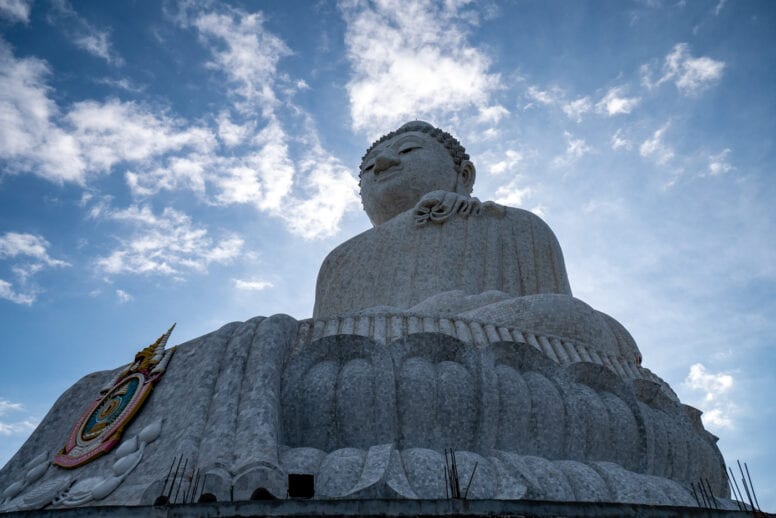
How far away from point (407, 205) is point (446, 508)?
23.1 ft

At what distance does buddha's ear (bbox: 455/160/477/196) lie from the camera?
9594 millimetres

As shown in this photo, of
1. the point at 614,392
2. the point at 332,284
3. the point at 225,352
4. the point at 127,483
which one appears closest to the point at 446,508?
the point at 127,483

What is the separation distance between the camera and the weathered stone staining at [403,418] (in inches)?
129

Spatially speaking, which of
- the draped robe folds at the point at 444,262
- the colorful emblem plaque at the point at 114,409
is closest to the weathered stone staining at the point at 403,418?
the colorful emblem plaque at the point at 114,409

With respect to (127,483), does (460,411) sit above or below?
above

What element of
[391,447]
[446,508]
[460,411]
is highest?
[460,411]

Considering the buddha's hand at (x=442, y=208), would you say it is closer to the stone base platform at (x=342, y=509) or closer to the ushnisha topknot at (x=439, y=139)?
the ushnisha topknot at (x=439, y=139)

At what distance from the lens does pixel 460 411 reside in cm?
386

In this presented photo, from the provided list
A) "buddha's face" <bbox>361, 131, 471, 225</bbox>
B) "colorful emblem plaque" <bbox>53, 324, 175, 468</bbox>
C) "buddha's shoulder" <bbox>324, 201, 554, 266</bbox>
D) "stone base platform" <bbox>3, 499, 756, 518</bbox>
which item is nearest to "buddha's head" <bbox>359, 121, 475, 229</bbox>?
"buddha's face" <bbox>361, 131, 471, 225</bbox>

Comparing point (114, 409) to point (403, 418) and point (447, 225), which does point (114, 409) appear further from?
point (447, 225)

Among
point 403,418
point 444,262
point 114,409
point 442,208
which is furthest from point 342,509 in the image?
point 442,208

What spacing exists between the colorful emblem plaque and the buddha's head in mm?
4795

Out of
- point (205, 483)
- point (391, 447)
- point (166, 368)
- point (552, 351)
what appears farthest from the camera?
point (552, 351)

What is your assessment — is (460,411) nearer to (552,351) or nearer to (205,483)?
(552,351)
